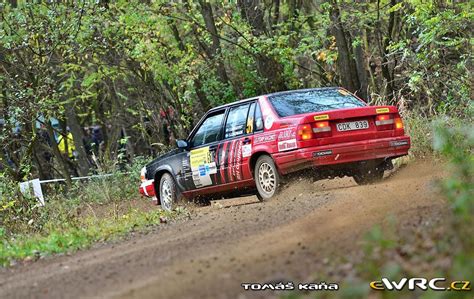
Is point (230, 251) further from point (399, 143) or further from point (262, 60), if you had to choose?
point (262, 60)

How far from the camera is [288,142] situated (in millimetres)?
12852

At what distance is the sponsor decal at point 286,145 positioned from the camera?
41.9 ft

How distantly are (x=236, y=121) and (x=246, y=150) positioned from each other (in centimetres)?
76

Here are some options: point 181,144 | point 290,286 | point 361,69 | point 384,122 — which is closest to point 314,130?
point 384,122

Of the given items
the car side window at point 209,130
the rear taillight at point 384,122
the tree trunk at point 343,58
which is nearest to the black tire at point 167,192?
the car side window at point 209,130

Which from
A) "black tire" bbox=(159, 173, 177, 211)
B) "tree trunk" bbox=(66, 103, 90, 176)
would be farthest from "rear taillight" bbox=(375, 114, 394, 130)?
"tree trunk" bbox=(66, 103, 90, 176)

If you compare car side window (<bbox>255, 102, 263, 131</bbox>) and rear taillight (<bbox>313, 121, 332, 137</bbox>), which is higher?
car side window (<bbox>255, 102, 263, 131</bbox>)

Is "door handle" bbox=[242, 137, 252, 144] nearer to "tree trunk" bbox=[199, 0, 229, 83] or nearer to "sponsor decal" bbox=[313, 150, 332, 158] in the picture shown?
"sponsor decal" bbox=[313, 150, 332, 158]

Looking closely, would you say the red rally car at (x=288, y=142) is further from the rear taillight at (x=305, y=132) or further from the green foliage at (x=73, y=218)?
the green foliage at (x=73, y=218)

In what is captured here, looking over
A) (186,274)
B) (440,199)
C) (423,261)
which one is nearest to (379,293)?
(423,261)

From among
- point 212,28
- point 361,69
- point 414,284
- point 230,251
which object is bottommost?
point 414,284

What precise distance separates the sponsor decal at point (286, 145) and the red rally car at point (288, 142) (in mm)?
14

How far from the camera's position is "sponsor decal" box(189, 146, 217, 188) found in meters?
14.9

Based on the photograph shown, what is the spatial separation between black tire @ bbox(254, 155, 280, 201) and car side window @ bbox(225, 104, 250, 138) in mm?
754
